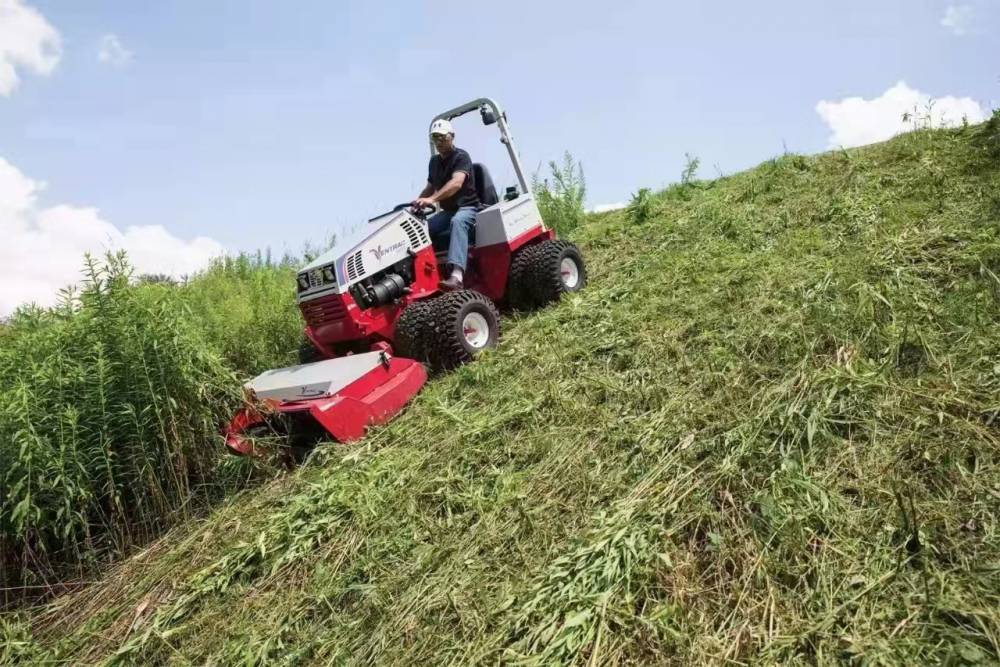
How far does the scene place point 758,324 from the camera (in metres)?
4.12

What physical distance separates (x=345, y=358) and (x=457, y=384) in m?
0.82

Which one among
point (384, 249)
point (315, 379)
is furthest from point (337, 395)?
point (384, 249)

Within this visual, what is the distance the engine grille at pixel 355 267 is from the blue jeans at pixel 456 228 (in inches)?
34.2

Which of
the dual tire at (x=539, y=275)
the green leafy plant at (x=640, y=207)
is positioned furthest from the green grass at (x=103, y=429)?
the green leafy plant at (x=640, y=207)

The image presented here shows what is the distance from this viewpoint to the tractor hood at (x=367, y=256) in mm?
4988

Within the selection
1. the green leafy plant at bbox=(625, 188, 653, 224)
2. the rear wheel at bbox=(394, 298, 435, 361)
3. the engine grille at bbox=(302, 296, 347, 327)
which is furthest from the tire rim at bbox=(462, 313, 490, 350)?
the green leafy plant at bbox=(625, 188, 653, 224)

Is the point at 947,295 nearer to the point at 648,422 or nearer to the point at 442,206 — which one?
the point at 648,422

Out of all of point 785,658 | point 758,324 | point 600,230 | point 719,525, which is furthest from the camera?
point 600,230

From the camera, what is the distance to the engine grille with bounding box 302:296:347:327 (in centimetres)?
497

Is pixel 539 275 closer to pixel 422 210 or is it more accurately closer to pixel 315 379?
pixel 422 210

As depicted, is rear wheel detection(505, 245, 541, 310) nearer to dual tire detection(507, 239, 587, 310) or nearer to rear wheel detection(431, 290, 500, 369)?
dual tire detection(507, 239, 587, 310)

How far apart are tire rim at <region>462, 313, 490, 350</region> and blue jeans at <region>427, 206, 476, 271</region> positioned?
587mm

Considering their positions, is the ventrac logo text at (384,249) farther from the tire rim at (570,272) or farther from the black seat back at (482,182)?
the tire rim at (570,272)

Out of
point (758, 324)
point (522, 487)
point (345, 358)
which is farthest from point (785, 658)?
point (345, 358)
